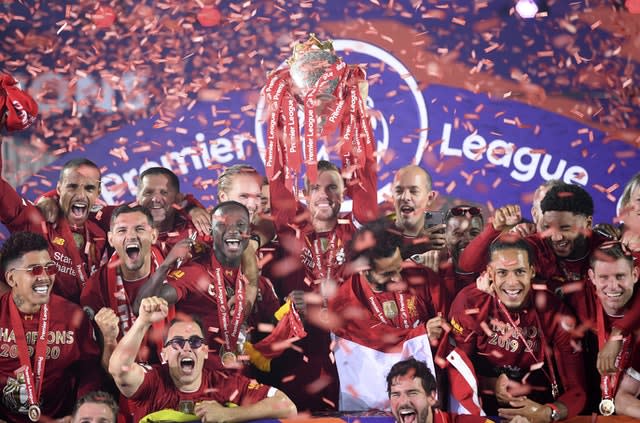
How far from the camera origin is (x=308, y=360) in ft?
18.1

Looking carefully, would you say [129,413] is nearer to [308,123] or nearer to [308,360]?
[308,360]

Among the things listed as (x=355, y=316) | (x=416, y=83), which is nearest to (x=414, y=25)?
(x=416, y=83)

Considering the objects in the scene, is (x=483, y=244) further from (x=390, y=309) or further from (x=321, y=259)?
(x=321, y=259)

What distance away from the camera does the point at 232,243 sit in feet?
18.1

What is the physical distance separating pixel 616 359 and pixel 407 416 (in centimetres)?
116

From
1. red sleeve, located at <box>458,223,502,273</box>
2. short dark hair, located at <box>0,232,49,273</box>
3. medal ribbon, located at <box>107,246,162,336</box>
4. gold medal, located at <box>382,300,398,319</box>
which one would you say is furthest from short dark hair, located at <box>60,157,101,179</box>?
red sleeve, located at <box>458,223,502,273</box>

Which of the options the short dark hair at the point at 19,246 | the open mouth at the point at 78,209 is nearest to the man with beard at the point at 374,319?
the open mouth at the point at 78,209

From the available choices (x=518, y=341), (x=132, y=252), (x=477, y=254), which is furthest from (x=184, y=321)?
(x=518, y=341)

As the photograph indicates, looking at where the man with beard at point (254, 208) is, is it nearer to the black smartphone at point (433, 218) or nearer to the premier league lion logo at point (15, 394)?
the black smartphone at point (433, 218)

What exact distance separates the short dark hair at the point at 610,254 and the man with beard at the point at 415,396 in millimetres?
1055

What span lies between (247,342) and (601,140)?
7.31ft

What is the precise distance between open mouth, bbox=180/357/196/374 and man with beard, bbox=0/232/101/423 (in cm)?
44

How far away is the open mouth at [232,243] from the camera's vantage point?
551 centimetres

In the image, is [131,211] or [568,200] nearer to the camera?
[131,211]
